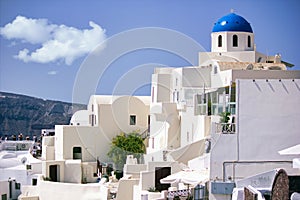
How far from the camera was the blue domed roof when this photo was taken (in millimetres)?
35312

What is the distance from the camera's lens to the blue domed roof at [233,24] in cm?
3531

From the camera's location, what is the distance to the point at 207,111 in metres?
26.8

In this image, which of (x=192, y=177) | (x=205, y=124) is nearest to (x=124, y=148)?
(x=205, y=124)

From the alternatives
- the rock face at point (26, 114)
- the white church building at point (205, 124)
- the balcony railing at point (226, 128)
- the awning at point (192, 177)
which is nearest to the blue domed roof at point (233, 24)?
the white church building at point (205, 124)

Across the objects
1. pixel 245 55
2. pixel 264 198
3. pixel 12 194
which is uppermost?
pixel 245 55

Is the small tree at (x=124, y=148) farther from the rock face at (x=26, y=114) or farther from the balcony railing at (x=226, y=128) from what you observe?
the rock face at (x=26, y=114)

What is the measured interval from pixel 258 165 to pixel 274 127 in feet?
4.14

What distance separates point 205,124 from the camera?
86.7 ft

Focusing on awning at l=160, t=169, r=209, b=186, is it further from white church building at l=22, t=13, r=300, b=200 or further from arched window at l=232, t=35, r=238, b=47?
arched window at l=232, t=35, r=238, b=47

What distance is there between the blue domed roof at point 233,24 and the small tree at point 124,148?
773cm

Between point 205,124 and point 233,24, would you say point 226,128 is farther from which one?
point 233,24

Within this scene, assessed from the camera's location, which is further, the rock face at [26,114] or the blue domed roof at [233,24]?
the rock face at [26,114]

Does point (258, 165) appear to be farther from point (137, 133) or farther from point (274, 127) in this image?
point (137, 133)

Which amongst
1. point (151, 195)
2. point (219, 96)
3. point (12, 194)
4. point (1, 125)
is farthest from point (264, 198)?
point (1, 125)
